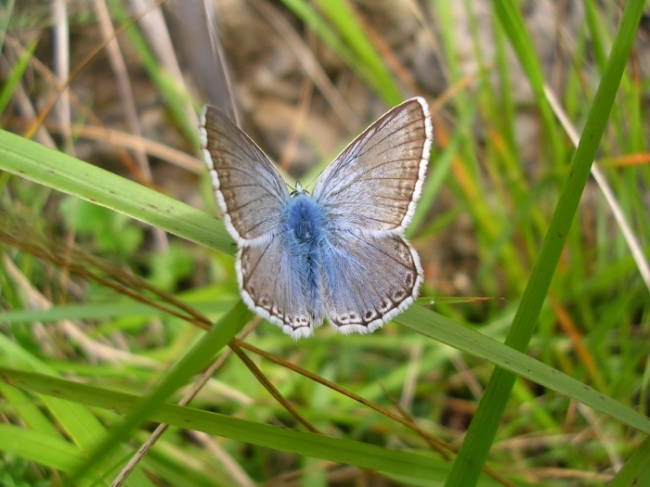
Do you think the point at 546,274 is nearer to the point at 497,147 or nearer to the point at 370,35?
the point at 497,147

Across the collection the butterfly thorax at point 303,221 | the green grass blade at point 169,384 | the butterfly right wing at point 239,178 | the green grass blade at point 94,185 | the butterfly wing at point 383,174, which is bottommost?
the green grass blade at point 169,384

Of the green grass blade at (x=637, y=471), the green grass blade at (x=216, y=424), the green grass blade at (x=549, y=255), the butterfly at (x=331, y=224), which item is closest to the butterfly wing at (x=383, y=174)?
the butterfly at (x=331, y=224)

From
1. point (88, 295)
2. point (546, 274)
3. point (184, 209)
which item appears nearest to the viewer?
point (546, 274)

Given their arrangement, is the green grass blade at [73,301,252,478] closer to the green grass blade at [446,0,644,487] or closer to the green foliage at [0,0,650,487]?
the green foliage at [0,0,650,487]

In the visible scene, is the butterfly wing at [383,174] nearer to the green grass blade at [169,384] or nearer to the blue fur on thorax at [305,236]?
the blue fur on thorax at [305,236]

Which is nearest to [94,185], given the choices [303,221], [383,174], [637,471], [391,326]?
[303,221]

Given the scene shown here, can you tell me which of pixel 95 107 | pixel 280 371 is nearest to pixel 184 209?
pixel 280 371
